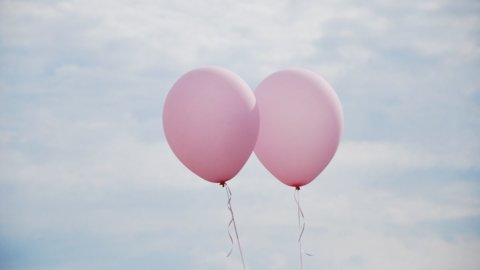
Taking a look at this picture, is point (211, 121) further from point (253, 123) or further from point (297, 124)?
point (297, 124)

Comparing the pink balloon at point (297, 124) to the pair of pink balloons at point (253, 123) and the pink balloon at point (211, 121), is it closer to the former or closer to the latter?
the pair of pink balloons at point (253, 123)

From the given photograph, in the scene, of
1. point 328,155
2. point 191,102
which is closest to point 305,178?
point 328,155

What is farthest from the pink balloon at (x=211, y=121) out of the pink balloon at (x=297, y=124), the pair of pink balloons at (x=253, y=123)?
the pink balloon at (x=297, y=124)

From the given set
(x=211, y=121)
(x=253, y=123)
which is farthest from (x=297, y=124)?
(x=211, y=121)

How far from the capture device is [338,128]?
1057 centimetres

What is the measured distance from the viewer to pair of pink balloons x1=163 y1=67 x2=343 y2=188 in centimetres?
984

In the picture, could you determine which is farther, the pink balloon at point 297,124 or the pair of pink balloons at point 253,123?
the pink balloon at point 297,124

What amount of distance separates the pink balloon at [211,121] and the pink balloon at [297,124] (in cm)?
33

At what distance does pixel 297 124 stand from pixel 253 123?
24.8 inches

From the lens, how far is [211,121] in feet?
32.0

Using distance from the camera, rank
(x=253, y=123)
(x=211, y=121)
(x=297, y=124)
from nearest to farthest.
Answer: (x=211, y=121) < (x=253, y=123) < (x=297, y=124)

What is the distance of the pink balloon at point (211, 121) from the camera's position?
980 cm

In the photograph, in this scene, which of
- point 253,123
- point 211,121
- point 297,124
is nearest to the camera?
point 211,121

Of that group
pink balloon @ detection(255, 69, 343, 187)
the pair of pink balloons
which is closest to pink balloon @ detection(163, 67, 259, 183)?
the pair of pink balloons
